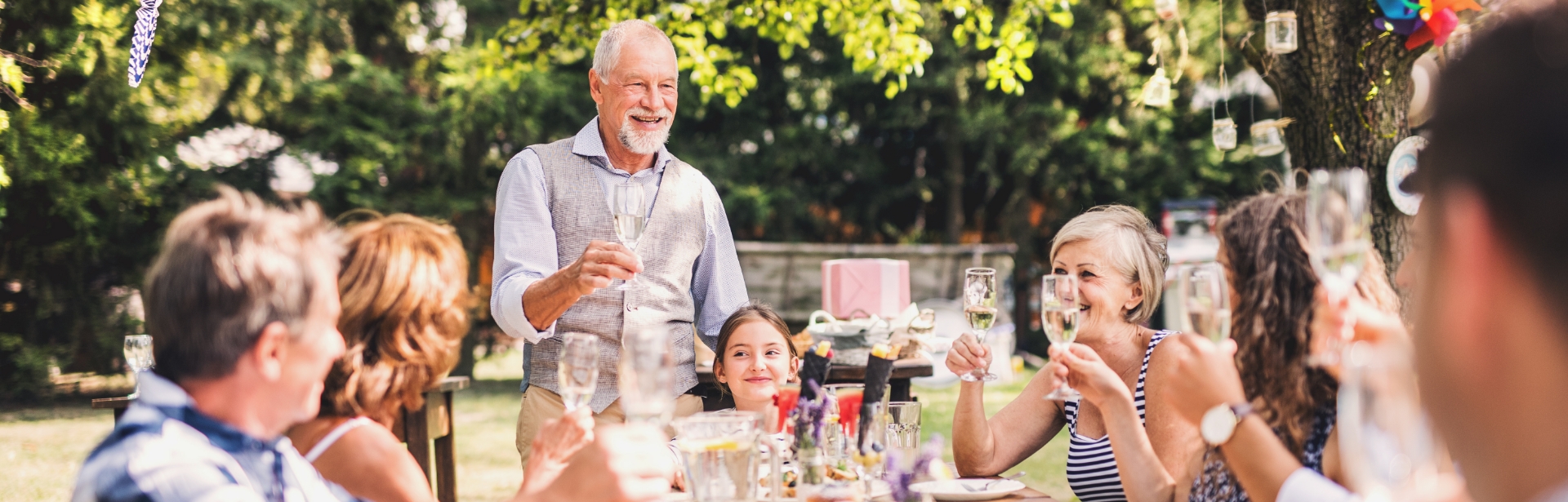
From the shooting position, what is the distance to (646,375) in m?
1.59

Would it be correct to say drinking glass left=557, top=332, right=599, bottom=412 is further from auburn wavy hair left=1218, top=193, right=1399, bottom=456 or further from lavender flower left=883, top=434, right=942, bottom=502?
auburn wavy hair left=1218, top=193, right=1399, bottom=456

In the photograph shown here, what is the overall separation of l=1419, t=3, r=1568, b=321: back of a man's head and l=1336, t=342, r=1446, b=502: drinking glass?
0.80ft

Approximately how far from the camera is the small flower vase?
4438 millimetres

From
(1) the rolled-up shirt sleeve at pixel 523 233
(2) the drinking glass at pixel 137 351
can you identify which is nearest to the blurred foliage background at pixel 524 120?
(2) the drinking glass at pixel 137 351

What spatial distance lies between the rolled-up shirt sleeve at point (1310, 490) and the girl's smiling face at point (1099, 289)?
1206mm

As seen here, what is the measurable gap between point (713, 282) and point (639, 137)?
560 millimetres

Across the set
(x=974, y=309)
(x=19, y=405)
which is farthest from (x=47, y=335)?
(x=974, y=309)

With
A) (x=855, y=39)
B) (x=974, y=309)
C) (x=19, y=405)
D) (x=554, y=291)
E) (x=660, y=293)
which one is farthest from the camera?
(x=19, y=405)


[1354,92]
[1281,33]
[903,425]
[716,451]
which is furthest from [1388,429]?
[1354,92]

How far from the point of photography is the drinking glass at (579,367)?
178cm

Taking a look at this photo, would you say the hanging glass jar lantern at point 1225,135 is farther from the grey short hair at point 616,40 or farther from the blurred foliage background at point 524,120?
the grey short hair at point 616,40

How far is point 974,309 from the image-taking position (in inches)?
99.0

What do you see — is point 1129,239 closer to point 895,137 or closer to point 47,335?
point 47,335

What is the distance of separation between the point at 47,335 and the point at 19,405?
827 mm
